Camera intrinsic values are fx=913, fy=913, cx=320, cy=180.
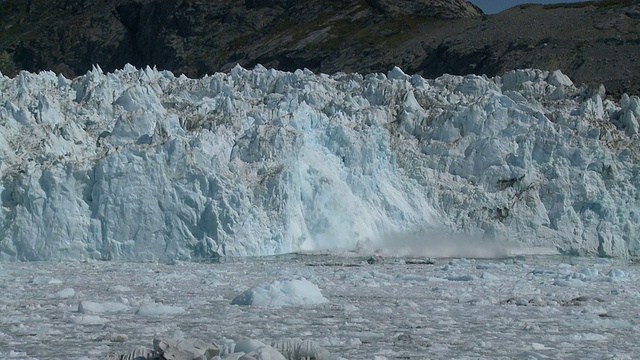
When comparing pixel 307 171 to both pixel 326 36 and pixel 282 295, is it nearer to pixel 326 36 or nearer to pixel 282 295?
pixel 282 295

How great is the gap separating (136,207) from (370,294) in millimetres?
8216

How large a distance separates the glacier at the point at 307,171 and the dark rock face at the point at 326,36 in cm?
1765

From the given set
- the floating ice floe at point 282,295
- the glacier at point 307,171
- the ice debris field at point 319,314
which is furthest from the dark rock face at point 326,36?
the floating ice floe at point 282,295

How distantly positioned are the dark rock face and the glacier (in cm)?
1765

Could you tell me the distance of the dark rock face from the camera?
146 feet

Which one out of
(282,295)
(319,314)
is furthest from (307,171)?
(319,314)

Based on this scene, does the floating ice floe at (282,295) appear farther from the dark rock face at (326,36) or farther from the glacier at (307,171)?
the dark rock face at (326,36)

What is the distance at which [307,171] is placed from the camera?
20609mm

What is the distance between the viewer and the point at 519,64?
1732 inches

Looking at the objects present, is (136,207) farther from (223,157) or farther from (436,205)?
(436,205)

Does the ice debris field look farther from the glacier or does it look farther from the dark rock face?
the dark rock face

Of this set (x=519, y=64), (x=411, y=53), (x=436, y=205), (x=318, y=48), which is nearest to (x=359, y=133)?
(x=436, y=205)

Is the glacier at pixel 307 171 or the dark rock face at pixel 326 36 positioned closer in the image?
the glacier at pixel 307 171

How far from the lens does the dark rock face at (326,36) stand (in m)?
44.4
